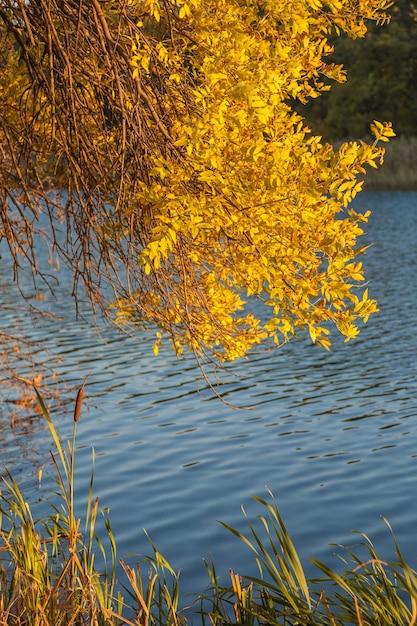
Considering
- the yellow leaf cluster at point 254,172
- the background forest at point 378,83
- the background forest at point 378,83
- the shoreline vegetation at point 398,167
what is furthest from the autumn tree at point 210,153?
the background forest at point 378,83

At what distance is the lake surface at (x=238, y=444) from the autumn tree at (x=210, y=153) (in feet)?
3.42

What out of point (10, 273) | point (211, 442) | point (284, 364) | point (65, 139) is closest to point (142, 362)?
point (284, 364)

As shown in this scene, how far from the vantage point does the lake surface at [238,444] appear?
9367mm

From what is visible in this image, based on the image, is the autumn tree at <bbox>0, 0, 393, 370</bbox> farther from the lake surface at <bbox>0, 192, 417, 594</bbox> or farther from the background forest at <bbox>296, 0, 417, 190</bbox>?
the background forest at <bbox>296, 0, 417, 190</bbox>

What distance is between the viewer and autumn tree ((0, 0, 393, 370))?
6172mm

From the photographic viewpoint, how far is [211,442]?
40.5 ft

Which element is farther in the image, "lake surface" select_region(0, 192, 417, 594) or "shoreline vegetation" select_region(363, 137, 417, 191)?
"shoreline vegetation" select_region(363, 137, 417, 191)

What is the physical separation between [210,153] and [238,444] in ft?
21.5

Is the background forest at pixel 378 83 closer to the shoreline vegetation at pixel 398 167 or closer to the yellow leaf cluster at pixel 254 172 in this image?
the shoreline vegetation at pixel 398 167

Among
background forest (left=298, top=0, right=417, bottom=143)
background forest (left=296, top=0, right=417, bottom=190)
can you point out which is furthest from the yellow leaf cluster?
background forest (left=298, top=0, right=417, bottom=143)

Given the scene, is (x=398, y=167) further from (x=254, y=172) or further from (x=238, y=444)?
(x=254, y=172)

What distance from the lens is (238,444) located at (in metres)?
12.2

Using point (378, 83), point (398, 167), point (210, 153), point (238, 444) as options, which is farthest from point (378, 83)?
point (210, 153)

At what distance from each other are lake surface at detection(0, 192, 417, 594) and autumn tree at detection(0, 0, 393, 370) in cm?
104
